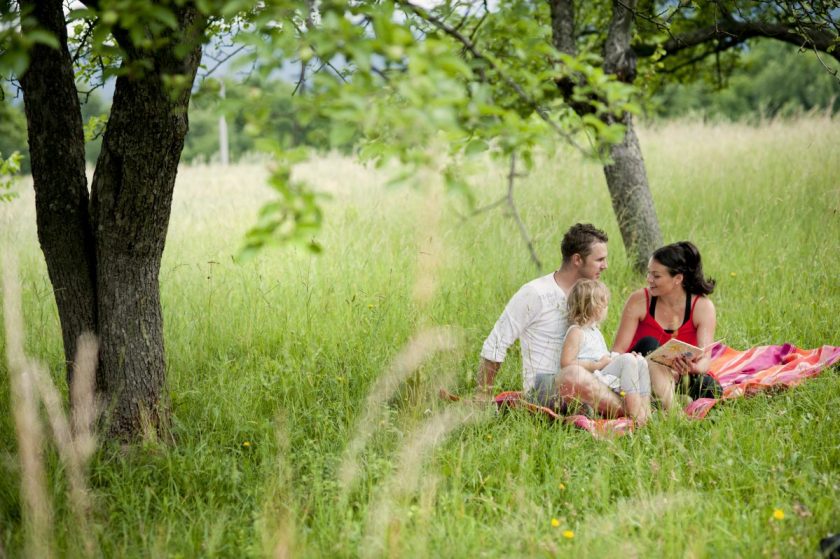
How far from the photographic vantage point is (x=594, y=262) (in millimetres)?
4332

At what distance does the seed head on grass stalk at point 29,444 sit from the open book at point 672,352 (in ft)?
10.6

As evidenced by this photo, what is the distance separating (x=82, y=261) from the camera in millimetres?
3584

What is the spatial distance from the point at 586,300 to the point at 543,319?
1.08 feet

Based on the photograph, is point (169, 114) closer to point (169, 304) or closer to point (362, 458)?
point (362, 458)

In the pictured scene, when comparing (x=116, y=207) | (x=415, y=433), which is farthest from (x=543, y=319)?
(x=116, y=207)

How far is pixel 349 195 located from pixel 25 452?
20.6 ft

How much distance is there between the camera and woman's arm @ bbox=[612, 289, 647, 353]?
4844 millimetres

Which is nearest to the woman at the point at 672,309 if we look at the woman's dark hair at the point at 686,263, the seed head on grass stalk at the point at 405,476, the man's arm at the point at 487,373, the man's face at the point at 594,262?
the woman's dark hair at the point at 686,263

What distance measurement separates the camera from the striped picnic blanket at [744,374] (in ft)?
13.1

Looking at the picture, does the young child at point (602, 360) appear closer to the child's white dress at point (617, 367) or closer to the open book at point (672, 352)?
the child's white dress at point (617, 367)

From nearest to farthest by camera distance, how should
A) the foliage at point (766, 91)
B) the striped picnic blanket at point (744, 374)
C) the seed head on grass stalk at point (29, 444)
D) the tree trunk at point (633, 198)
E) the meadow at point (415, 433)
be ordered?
the seed head on grass stalk at point (29, 444)
the meadow at point (415, 433)
the striped picnic blanket at point (744, 374)
the tree trunk at point (633, 198)
the foliage at point (766, 91)

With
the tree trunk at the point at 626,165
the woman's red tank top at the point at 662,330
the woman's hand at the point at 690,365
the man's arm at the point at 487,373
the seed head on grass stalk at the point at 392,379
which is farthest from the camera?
the tree trunk at the point at 626,165

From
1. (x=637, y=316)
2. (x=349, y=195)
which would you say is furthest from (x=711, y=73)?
(x=637, y=316)

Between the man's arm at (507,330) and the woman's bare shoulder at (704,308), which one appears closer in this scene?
the man's arm at (507,330)
